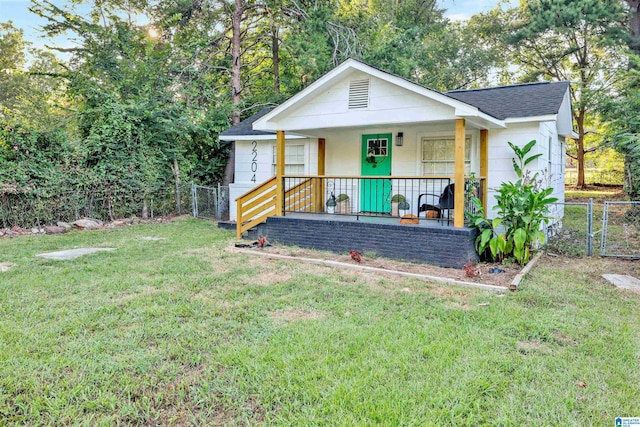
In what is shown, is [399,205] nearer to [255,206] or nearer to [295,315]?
[255,206]

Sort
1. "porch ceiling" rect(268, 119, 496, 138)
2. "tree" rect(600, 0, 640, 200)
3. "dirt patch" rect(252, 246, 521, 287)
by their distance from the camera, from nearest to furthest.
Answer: "dirt patch" rect(252, 246, 521, 287) < "porch ceiling" rect(268, 119, 496, 138) < "tree" rect(600, 0, 640, 200)

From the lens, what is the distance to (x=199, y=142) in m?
14.2

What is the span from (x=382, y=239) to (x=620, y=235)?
6103 mm

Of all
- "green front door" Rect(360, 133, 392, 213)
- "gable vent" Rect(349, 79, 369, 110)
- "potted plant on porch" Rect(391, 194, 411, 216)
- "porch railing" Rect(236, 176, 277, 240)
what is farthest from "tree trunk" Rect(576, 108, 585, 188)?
"porch railing" Rect(236, 176, 277, 240)

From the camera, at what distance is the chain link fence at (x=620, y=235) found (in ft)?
22.6

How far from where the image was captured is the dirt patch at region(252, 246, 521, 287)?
5.65 m

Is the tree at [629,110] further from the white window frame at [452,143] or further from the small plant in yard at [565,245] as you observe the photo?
the white window frame at [452,143]

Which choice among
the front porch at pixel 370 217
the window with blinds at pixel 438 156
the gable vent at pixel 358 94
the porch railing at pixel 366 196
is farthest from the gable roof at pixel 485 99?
the porch railing at pixel 366 196

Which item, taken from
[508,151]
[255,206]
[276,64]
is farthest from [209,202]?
[508,151]

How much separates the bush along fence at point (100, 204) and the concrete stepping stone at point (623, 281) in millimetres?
10054

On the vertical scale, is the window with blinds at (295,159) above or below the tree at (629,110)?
below

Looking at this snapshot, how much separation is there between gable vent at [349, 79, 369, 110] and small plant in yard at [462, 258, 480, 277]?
11.4 ft

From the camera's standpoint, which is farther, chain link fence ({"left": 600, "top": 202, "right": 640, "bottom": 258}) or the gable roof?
chain link fence ({"left": 600, "top": 202, "right": 640, "bottom": 258})

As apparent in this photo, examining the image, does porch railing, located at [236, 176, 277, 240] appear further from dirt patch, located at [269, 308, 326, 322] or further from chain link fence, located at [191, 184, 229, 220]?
dirt patch, located at [269, 308, 326, 322]
